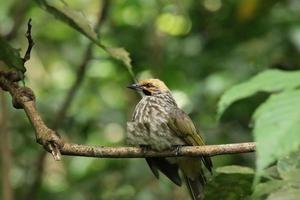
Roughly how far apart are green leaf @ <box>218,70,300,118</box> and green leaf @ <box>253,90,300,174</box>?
0.09 m

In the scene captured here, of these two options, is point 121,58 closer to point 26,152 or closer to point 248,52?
point 248,52

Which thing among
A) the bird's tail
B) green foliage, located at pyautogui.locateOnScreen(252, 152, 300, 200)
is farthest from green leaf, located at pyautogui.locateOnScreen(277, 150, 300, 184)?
the bird's tail

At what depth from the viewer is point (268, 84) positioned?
4.44 feet

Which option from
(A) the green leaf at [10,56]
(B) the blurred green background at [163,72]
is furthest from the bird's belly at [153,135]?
(B) the blurred green background at [163,72]

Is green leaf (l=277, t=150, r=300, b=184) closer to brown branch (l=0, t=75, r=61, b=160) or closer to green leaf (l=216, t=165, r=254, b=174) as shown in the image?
green leaf (l=216, t=165, r=254, b=174)

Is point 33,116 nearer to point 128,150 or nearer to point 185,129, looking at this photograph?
point 128,150

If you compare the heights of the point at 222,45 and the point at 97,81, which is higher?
the point at 97,81

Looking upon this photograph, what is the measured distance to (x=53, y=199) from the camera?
212 inches

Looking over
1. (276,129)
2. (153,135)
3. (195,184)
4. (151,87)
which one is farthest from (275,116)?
(151,87)

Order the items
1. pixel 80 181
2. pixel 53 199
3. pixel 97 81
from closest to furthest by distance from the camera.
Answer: pixel 53 199 < pixel 80 181 < pixel 97 81

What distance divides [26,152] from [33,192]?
4.13ft

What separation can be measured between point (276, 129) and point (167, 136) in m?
2.49

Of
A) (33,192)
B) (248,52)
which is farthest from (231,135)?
(33,192)

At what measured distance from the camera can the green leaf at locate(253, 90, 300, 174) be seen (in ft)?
3.71
